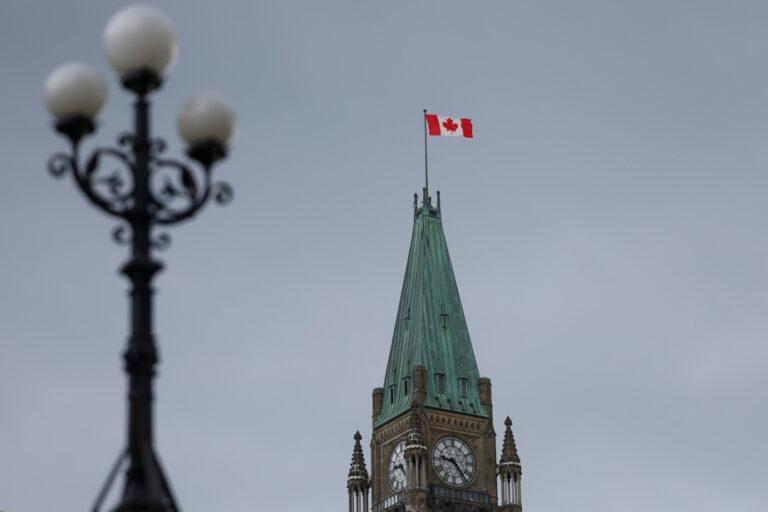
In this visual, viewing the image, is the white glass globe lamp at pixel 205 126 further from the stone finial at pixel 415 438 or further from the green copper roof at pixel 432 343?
the green copper roof at pixel 432 343

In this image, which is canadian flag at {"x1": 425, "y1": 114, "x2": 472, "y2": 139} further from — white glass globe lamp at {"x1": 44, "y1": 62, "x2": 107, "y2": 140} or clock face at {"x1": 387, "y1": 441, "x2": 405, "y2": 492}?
white glass globe lamp at {"x1": 44, "y1": 62, "x2": 107, "y2": 140}

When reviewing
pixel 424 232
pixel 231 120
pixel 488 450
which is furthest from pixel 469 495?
pixel 231 120

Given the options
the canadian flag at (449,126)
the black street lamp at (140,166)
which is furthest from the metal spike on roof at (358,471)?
the black street lamp at (140,166)

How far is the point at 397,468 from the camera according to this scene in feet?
399

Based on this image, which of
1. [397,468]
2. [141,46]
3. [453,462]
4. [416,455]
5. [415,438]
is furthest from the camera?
[397,468]

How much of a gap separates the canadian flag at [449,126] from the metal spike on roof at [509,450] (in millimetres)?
23035

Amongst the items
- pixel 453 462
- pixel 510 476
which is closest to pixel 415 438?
pixel 453 462

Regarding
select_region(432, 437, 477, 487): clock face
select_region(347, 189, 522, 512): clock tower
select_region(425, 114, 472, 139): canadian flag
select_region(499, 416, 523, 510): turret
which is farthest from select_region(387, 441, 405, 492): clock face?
Answer: select_region(425, 114, 472, 139): canadian flag

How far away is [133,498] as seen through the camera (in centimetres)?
2081

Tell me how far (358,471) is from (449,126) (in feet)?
91.1

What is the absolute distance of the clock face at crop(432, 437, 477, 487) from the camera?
12031 centimetres

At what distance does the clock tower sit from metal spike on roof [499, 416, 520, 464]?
0.24ft

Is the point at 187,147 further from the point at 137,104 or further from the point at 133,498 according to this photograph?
the point at 133,498

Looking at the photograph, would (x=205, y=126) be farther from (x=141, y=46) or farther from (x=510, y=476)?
(x=510, y=476)
